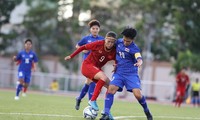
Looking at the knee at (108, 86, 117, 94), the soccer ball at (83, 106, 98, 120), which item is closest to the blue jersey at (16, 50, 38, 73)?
the soccer ball at (83, 106, 98, 120)

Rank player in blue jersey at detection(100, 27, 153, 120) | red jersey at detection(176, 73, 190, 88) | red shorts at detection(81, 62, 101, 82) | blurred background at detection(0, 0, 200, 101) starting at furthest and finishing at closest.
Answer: blurred background at detection(0, 0, 200, 101), red jersey at detection(176, 73, 190, 88), red shorts at detection(81, 62, 101, 82), player in blue jersey at detection(100, 27, 153, 120)

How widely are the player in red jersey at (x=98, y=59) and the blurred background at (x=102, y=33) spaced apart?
78.0 ft

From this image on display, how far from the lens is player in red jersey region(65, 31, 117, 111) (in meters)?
12.1

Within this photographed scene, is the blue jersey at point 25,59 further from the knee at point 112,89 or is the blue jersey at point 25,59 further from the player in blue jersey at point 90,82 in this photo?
the knee at point 112,89

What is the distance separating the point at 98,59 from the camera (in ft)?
41.1

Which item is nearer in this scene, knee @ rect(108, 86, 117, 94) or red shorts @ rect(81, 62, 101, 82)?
knee @ rect(108, 86, 117, 94)

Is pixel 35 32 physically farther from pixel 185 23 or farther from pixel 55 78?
pixel 185 23

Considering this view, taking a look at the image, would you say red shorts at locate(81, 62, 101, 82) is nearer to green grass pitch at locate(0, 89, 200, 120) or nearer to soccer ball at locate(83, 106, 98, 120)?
soccer ball at locate(83, 106, 98, 120)

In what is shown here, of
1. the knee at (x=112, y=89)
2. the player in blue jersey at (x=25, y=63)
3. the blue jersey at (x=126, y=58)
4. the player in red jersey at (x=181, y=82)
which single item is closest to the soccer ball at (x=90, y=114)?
the knee at (x=112, y=89)

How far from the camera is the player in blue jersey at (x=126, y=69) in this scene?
11852mm

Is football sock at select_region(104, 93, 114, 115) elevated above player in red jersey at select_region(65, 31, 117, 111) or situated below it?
below

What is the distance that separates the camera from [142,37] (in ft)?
147

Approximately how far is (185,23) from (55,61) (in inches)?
758

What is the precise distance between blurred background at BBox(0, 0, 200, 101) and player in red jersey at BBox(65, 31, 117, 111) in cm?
2379
